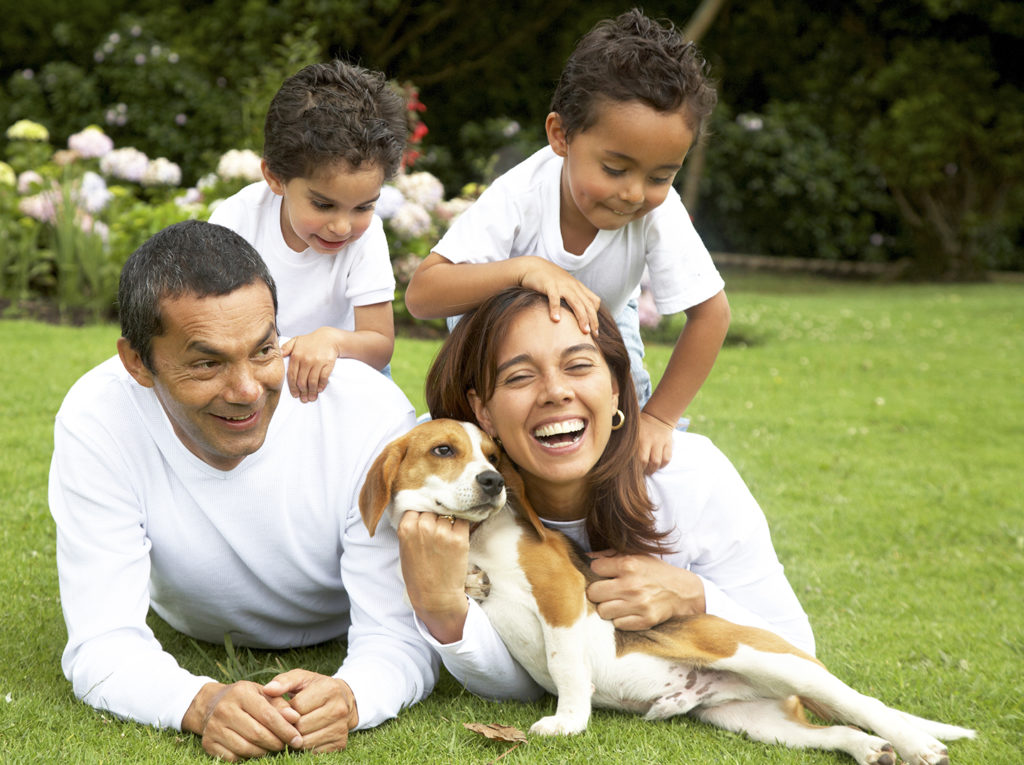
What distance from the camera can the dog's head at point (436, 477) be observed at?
2949mm

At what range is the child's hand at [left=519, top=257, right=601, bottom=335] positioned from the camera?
3.13 meters

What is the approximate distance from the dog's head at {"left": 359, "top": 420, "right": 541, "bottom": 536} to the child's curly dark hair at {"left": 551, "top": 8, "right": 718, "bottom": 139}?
1139 mm

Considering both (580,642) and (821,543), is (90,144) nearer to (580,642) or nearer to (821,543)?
(821,543)

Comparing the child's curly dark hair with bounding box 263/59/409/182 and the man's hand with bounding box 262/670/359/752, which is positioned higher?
the child's curly dark hair with bounding box 263/59/409/182

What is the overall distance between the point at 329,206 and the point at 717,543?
1778 millimetres

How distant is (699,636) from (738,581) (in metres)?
0.40

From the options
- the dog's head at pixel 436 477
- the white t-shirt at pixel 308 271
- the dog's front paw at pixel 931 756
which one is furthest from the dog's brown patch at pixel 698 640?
the white t-shirt at pixel 308 271

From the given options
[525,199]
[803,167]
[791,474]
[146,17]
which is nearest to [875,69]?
[803,167]

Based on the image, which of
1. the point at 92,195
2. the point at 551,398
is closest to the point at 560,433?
the point at 551,398

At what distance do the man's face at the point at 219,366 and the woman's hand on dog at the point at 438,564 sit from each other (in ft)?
1.78

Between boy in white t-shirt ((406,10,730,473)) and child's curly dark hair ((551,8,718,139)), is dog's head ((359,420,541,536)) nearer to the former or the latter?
boy in white t-shirt ((406,10,730,473))

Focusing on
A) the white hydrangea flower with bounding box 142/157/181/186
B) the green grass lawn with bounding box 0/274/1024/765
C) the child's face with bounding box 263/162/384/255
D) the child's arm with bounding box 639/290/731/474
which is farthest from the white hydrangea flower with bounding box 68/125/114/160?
the child's arm with bounding box 639/290/731/474

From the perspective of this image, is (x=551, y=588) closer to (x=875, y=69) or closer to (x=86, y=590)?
(x=86, y=590)

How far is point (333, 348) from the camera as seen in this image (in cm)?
340
